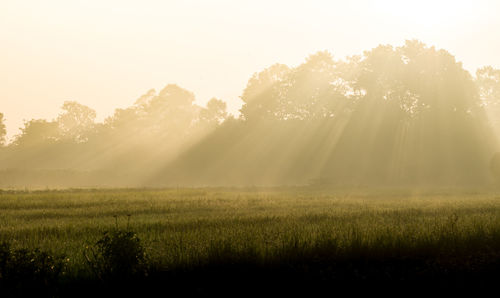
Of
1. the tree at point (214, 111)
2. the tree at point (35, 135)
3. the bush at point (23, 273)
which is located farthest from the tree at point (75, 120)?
the bush at point (23, 273)

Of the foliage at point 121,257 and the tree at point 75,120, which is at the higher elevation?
the tree at point 75,120

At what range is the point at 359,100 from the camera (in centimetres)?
6109

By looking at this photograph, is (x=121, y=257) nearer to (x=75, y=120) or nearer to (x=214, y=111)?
(x=214, y=111)

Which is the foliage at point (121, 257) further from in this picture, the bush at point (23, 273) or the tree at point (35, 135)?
the tree at point (35, 135)

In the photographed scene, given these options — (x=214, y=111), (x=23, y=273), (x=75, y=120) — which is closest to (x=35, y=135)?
(x=75, y=120)

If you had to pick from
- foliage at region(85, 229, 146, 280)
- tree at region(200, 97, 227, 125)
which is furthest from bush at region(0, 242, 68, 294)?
tree at region(200, 97, 227, 125)

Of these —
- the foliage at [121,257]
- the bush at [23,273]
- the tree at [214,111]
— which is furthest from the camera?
the tree at [214,111]

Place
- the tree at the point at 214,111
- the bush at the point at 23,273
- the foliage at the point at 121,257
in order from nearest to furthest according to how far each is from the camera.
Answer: the bush at the point at 23,273 < the foliage at the point at 121,257 < the tree at the point at 214,111

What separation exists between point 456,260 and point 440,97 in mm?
51883

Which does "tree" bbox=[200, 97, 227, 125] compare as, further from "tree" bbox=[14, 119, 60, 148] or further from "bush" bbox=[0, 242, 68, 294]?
"bush" bbox=[0, 242, 68, 294]

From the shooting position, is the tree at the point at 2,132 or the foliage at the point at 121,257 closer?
the foliage at the point at 121,257

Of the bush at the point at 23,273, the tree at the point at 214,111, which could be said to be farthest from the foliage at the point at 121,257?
the tree at the point at 214,111

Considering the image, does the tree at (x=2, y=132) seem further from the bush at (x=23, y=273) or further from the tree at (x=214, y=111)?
the bush at (x=23, y=273)

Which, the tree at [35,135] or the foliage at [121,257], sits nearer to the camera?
the foliage at [121,257]
